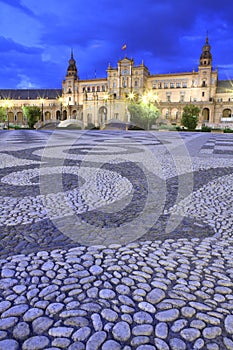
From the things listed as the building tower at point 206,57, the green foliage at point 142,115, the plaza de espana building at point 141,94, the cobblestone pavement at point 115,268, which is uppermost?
the building tower at point 206,57

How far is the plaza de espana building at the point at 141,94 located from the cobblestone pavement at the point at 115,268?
57678mm

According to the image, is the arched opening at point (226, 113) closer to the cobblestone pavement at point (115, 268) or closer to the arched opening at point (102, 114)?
the arched opening at point (102, 114)

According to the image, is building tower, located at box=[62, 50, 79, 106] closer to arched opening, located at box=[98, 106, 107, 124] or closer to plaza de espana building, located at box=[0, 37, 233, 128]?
plaza de espana building, located at box=[0, 37, 233, 128]

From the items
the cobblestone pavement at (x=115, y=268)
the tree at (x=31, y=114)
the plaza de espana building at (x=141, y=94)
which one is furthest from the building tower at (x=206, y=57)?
the cobblestone pavement at (x=115, y=268)

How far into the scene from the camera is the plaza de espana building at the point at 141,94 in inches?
2596

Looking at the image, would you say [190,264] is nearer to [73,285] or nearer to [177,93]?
[73,285]

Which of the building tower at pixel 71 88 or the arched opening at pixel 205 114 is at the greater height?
the building tower at pixel 71 88

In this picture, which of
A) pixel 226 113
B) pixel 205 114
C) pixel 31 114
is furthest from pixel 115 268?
pixel 226 113

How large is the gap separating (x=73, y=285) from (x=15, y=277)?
440 millimetres

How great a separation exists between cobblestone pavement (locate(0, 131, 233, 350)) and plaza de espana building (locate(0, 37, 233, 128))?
57.7 m

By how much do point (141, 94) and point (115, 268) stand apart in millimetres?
76419

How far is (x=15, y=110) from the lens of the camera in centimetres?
8850

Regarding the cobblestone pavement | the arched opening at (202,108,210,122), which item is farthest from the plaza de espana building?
the cobblestone pavement

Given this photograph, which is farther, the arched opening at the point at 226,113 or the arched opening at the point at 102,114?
the arched opening at the point at 226,113
